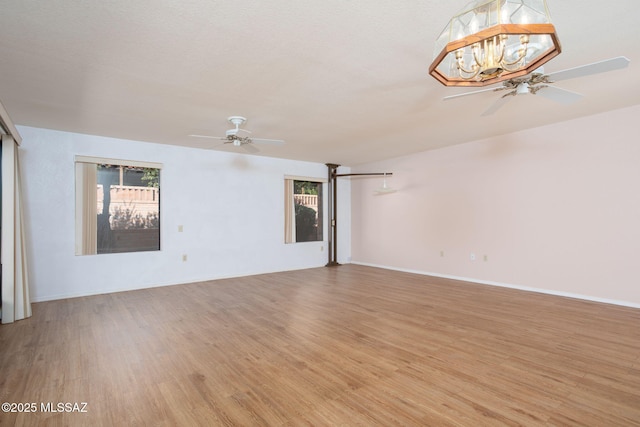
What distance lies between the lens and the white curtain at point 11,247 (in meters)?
3.61

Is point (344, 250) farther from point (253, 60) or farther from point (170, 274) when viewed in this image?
point (253, 60)

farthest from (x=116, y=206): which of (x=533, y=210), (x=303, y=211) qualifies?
(x=533, y=210)

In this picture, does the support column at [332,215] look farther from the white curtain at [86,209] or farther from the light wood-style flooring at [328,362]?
the white curtain at [86,209]

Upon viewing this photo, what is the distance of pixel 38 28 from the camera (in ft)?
6.98

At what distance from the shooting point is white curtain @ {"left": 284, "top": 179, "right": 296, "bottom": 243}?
7.04 meters

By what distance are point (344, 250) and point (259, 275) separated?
2.58 meters

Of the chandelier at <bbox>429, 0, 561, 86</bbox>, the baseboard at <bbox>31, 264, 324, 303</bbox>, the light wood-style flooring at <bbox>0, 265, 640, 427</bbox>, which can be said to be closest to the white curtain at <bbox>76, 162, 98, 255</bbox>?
the baseboard at <bbox>31, 264, 324, 303</bbox>

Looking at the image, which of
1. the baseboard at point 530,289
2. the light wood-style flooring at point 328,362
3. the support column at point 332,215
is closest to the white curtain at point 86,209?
the light wood-style flooring at point 328,362

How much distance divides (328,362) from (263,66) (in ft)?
8.43

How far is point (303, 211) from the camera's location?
7594 mm

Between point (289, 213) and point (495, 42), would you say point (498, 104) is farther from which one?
point (289, 213)

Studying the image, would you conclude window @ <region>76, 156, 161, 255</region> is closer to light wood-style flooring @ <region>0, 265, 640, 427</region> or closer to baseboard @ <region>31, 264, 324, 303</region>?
baseboard @ <region>31, 264, 324, 303</region>

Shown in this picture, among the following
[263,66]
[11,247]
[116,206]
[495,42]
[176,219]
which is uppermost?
[263,66]

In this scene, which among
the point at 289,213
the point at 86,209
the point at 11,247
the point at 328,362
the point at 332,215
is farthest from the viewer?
the point at 332,215
